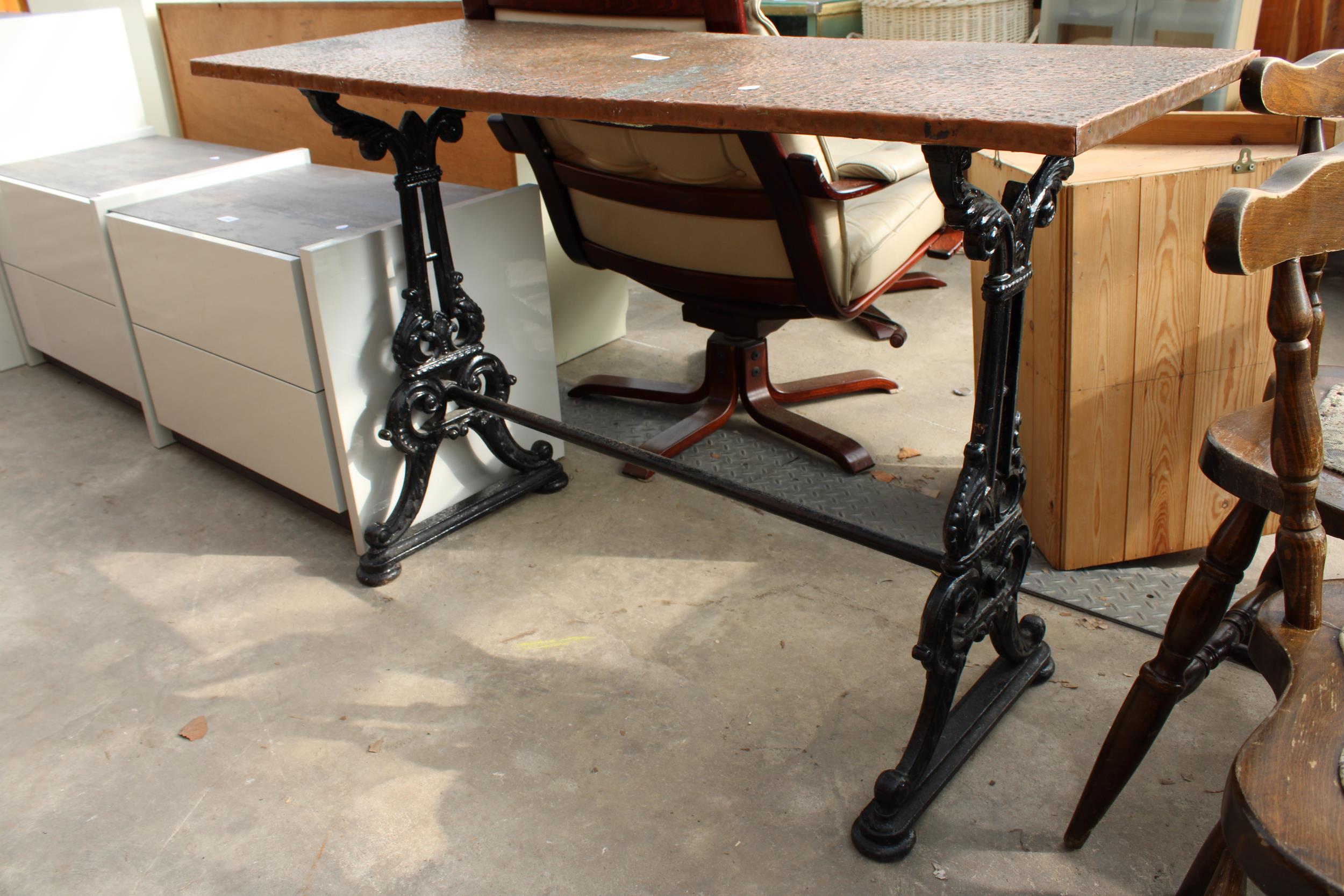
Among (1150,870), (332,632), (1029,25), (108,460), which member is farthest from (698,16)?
(1029,25)

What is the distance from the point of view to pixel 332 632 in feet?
6.20

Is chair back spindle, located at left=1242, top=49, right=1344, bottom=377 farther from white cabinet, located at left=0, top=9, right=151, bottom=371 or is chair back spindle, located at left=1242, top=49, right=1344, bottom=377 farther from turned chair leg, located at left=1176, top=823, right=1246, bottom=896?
white cabinet, located at left=0, top=9, right=151, bottom=371

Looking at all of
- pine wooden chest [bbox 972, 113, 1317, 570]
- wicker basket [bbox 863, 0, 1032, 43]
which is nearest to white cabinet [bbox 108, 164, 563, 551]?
pine wooden chest [bbox 972, 113, 1317, 570]

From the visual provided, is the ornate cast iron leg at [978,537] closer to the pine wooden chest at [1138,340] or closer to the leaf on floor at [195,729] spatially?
the pine wooden chest at [1138,340]

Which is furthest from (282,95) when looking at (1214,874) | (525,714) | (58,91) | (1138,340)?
(1214,874)

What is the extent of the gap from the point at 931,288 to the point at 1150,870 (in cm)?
233

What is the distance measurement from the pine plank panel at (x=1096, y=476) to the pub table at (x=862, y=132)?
27 cm

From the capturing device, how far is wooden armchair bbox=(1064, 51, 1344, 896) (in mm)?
832

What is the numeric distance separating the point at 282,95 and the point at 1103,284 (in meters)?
2.60

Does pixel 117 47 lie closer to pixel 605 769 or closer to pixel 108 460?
pixel 108 460

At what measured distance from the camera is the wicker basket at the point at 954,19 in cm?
354

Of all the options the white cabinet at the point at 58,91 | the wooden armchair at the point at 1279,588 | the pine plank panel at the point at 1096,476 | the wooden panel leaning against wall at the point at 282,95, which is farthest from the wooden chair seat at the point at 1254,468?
the white cabinet at the point at 58,91

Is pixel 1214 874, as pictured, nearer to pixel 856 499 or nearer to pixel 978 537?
pixel 978 537

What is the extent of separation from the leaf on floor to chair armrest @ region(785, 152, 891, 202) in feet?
4.27
